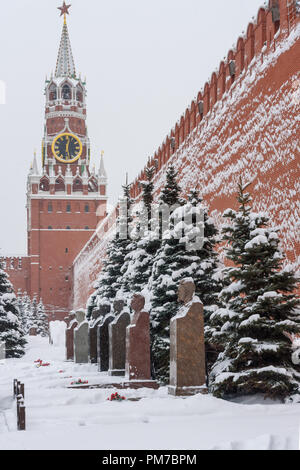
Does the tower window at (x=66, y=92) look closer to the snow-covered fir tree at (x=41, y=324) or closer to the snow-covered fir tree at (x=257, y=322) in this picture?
the snow-covered fir tree at (x=41, y=324)

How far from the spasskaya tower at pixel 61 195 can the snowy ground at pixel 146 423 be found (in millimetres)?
52058

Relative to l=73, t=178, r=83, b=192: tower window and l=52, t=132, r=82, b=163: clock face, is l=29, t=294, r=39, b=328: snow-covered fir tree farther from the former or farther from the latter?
l=52, t=132, r=82, b=163: clock face

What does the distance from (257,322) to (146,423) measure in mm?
2161

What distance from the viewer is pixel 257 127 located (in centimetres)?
1255

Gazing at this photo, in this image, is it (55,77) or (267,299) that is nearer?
(267,299)

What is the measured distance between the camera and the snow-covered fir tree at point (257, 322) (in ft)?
25.3

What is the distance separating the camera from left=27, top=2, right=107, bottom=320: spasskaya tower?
60.7 m

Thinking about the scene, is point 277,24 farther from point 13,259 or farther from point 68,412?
point 13,259

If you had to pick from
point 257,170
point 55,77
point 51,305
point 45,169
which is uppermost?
point 55,77

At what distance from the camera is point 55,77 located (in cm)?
6831

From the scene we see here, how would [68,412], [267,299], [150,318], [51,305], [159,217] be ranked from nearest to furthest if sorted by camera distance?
1. [68,412]
2. [267,299]
3. [150,318]
4. [159,217]
5. [51,305]

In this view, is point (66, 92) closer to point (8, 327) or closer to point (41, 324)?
point (41, 324)
